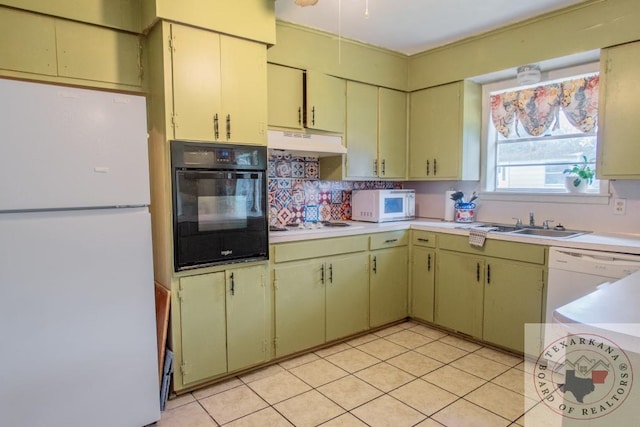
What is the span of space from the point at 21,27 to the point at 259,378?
2.48 metres

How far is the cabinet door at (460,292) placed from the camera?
10.4 ft

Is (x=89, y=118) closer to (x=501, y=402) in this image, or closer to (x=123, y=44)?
(x=123, y=44)

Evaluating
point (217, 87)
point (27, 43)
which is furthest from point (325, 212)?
point (27, 43)

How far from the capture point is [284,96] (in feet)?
10.1

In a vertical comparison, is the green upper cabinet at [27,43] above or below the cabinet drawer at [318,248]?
above

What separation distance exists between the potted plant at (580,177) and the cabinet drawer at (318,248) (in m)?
1.67

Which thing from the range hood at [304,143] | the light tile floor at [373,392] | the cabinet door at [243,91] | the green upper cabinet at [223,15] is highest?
the green upper cabinet at [223,15]

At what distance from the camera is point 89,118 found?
6.16 ft

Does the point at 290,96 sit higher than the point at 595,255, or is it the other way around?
the point at 290,96

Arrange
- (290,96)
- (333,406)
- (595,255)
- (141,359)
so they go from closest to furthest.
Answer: (141,359) → (333,406) → (595,255) → (290,96)

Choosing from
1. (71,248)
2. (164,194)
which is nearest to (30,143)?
(71,248)

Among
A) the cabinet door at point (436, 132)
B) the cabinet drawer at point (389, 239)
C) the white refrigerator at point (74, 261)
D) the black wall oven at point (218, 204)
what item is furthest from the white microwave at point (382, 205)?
the white refrigerator at point (74, 261)

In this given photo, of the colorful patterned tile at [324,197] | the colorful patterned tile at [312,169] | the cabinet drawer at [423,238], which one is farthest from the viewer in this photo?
the colorful patterned tile at [324,197]

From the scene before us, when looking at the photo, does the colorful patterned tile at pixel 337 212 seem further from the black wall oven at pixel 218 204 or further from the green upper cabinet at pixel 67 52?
the green upper cabinet at pixel 67 52
